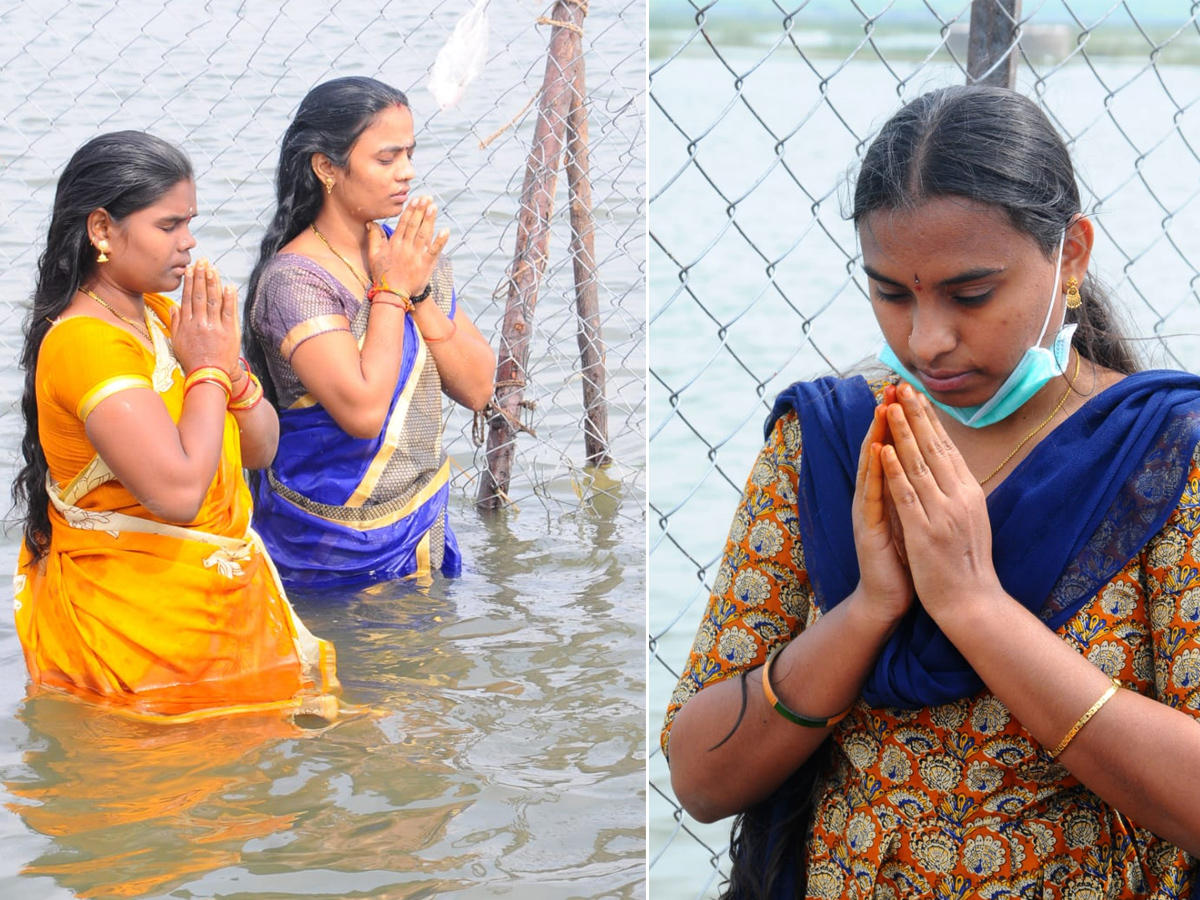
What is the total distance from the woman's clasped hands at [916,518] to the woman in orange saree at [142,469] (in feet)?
6.92

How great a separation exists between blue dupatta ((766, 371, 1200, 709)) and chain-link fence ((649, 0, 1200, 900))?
12.7 inches

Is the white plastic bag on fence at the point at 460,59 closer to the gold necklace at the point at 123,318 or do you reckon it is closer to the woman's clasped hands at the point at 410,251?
the woman's clasped hands at the point at 410,251

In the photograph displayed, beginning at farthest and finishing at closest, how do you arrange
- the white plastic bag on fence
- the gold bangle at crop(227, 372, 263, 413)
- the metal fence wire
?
the metal fence wire
the white plastic bag on fence
the gold bangle at crop(227, 372, 263, 413)

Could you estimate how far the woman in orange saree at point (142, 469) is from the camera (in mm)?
3246

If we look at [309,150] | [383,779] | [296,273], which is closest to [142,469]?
[296,273]

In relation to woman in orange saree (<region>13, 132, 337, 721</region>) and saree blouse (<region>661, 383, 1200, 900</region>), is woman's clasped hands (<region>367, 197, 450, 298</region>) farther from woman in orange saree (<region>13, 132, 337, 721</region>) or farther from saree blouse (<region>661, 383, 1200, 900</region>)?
saree blouse (<region>661, 383, 1200, 900</region>)

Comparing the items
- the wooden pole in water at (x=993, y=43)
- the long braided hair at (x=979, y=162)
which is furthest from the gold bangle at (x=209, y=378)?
the long braided hair at (x=979, y=162)

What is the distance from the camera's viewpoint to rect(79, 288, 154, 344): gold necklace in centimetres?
337

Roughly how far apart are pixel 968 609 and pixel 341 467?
2843 millimetres

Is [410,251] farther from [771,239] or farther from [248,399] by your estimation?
[771,239]

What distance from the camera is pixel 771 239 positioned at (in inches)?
416

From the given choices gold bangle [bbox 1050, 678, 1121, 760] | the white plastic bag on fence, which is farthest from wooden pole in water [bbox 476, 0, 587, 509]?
gold bangle [bbox 1050, 678, 1121, 760]

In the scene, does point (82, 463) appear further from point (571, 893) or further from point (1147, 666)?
point (1147, 666)

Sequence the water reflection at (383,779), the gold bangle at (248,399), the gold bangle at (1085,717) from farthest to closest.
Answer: the gold bangle at (248,399)
the water reflection at (383,779)
the gold bangle at (1085,717)
